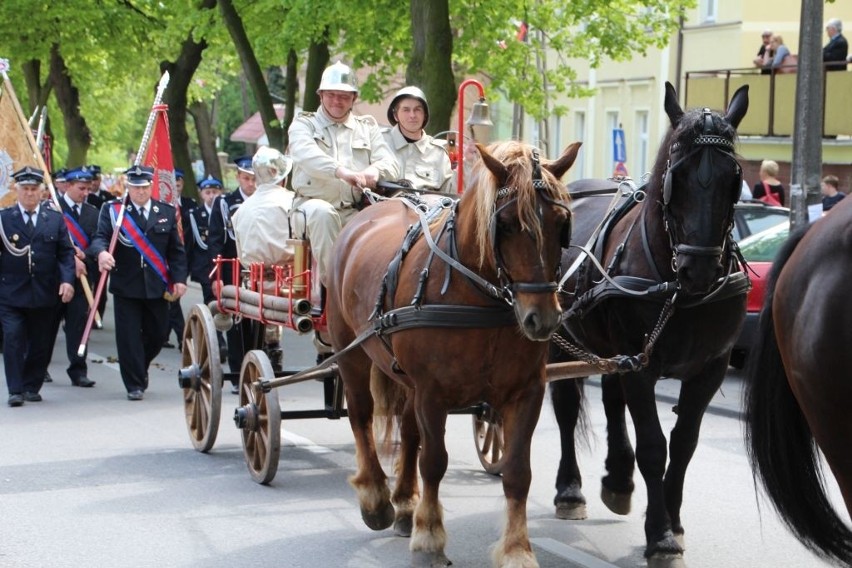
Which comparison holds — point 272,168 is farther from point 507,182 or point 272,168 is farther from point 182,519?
point 507,182

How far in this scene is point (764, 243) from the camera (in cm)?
1431

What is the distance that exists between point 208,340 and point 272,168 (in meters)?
1.52

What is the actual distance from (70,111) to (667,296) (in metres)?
28.4

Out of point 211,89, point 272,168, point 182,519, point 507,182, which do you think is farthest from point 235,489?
point 211,89

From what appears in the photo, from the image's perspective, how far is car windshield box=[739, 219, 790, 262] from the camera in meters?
14.1

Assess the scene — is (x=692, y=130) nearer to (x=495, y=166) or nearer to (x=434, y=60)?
(x=495, y=166)

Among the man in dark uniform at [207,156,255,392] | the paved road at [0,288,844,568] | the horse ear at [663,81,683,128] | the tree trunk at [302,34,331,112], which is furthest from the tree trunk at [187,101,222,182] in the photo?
the horse ear at [663,81,683,128]

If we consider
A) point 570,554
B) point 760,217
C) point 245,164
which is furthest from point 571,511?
point 760,217

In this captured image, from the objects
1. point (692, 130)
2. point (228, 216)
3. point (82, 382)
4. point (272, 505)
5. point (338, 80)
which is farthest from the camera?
point (228, 216)

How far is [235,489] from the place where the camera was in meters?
8.29

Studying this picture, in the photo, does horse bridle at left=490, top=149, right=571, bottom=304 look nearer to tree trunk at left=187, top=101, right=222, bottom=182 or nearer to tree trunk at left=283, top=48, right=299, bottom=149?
tree trunk at left=283, top=48, right=299, bottom=149

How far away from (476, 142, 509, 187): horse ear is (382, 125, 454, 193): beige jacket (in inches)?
118

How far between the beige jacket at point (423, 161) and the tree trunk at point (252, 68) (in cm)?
1517

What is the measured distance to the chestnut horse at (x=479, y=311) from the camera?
543 cm
